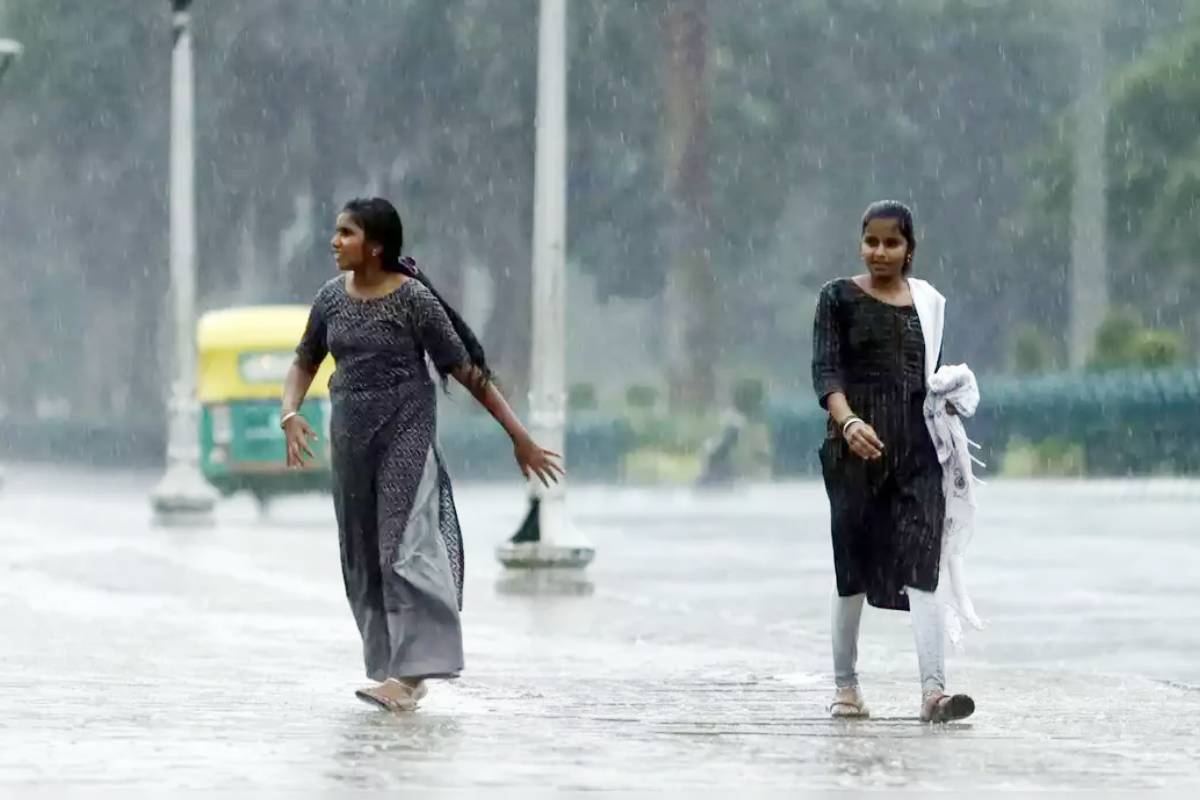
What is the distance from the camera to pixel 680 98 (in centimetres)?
5681

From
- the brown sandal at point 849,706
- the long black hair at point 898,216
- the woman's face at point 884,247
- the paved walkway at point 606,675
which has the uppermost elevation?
the long black hair at point 898,216

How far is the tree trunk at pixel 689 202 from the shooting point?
56.6 meters

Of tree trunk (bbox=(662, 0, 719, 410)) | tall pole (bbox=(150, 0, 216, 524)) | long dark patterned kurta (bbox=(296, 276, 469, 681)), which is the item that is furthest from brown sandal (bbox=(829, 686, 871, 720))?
tree trunk (bbox=(662, 0, 719, 410))

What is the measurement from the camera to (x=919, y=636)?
11.1 metres

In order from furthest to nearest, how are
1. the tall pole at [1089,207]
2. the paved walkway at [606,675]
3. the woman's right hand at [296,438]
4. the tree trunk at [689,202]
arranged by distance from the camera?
the tree trunk at [689,202] → the tall pole at [1089,207] → the woman's right hand at [296,438] → the paved walkway at [606,675]

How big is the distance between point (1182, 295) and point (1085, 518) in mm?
37077

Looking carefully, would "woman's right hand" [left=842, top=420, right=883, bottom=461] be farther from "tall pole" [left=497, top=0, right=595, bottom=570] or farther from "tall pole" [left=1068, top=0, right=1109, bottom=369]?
"tall pole" [left=1068, top=0, right=1109, bottom=369]

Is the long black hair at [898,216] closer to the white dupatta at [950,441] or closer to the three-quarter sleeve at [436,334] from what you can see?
the white dupatta at [950,441]

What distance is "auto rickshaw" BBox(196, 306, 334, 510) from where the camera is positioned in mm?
37125

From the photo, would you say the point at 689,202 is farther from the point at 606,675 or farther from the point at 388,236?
the point at 388,236

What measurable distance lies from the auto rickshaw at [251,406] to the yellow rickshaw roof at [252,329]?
0.4 inches

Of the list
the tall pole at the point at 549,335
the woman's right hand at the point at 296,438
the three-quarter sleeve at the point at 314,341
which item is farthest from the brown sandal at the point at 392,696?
the tall pole at the point at 549,335

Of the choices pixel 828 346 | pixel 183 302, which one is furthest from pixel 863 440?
pixel 183 302

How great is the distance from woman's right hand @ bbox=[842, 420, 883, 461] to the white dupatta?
35 centimetres
